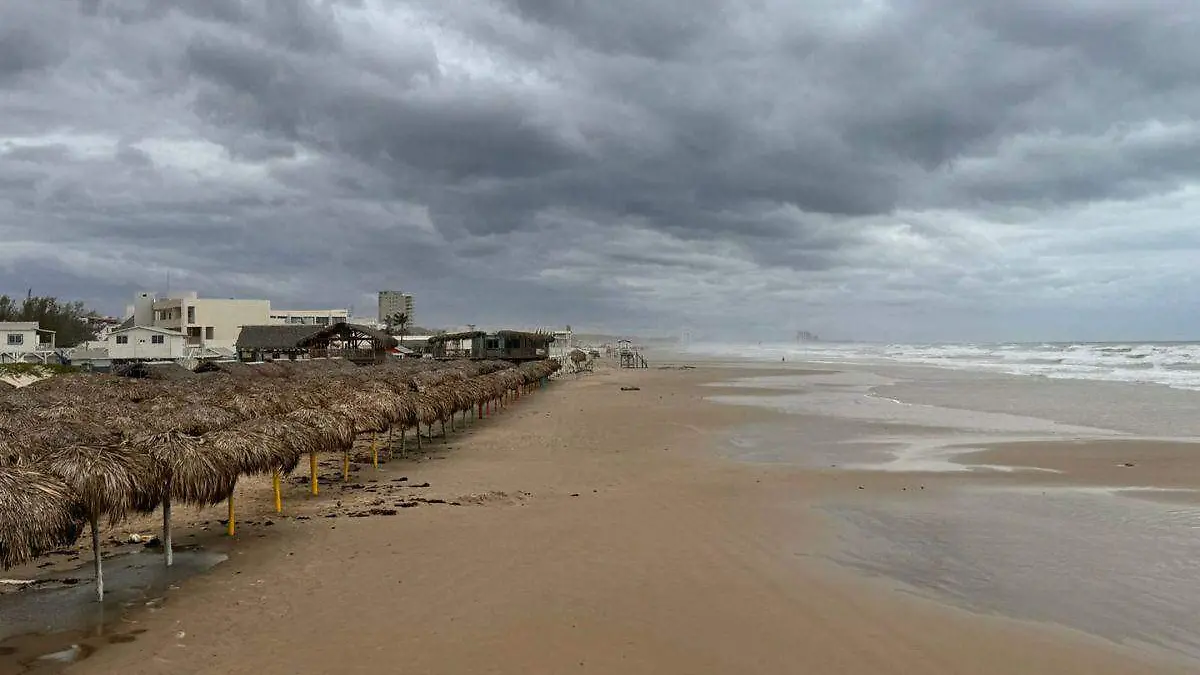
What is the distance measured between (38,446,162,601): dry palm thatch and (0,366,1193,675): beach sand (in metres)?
1.05

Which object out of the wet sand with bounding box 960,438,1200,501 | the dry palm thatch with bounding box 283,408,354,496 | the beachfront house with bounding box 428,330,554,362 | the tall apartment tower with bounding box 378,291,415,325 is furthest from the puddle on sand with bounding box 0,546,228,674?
the tall apartment tower with bounding box 378,291,415,325

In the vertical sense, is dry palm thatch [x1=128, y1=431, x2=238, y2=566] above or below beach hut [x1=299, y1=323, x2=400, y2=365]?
below

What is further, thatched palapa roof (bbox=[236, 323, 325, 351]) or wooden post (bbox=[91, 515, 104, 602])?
thatched palapa roof (bbox=[236, 323, 325, 351])

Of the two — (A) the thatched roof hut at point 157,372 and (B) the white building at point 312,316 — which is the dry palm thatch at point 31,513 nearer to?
(A) the thatched roof hut at point 157,372

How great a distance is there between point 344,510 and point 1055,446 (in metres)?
16.7

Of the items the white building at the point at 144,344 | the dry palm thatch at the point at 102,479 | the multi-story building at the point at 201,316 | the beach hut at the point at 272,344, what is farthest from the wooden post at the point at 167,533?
the multi-story building at the point at 201,316

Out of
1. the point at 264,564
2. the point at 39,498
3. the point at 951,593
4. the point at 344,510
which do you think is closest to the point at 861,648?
the point at 951,593

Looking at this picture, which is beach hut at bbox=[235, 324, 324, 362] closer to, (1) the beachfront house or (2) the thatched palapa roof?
(2) the thatched palapa roof

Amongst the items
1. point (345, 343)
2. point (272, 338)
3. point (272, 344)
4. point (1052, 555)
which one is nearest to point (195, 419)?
point (1052, 555)

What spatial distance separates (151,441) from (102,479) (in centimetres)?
136

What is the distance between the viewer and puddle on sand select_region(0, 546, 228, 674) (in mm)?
6535

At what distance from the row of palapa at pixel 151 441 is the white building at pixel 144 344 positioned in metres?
34.5

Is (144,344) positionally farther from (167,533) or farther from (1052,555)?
(1052,555)

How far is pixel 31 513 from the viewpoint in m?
6.52
